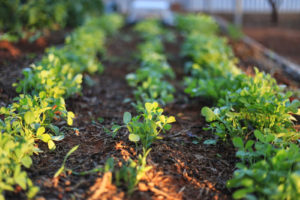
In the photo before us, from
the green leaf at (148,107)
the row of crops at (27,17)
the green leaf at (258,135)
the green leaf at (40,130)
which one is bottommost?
the green leaf at (258,135)

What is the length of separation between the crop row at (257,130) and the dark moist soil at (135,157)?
17 centimetres

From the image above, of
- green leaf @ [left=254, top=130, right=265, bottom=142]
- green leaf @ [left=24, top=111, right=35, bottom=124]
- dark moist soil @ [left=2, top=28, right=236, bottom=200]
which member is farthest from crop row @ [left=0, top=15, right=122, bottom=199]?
green leaf @ [left=254, top=130, right=265, bottom=142]

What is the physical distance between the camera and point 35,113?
2.09 meters

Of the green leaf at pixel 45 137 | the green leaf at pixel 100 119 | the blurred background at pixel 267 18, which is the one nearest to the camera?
the green leaf at pixel 45 137

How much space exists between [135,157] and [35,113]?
0.74 m

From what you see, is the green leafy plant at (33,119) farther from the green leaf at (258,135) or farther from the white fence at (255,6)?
the white fence at (255,6)

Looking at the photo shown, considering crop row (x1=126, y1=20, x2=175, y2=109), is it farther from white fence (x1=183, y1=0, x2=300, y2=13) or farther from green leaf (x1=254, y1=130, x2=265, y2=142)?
white fence (x1=183, y1=0, x2=300, y2=13)

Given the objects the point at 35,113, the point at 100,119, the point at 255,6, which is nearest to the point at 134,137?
the point at 35,113

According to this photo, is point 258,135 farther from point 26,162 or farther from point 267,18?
point 267,18

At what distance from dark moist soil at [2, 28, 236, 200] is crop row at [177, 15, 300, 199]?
173 millimetres

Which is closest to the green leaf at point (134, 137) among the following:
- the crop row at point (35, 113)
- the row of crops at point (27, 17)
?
the crop row at point (35, 113)

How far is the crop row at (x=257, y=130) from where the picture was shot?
1.60m

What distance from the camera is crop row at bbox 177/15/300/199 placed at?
1598 mm

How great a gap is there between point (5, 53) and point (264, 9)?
1403 centimetres
